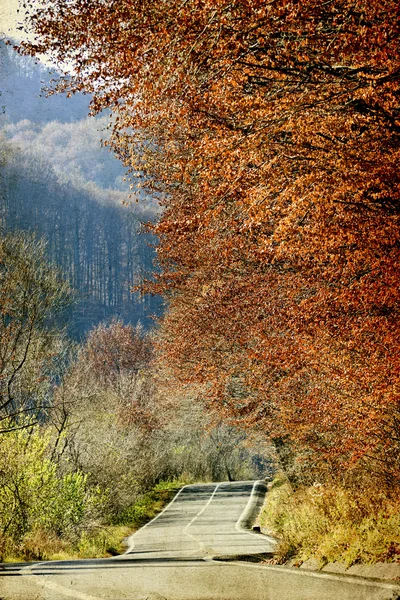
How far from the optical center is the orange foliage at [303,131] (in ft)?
28.3

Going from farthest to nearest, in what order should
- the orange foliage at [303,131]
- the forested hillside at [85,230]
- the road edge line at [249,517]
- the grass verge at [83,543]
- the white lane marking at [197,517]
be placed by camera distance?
the forested hillside at [85,230]
the road edge line at [249,517]
the white lane marking at [197,517]
the grass verge at [83,543]
the orange foliage at [303,131]

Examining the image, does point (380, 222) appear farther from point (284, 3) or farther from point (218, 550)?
point (218, 550)

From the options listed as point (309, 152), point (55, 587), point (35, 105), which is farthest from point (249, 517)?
point (35, 105)

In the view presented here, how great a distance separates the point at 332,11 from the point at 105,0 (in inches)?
139

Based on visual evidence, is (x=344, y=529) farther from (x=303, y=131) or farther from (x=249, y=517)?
(x=249, y=517)

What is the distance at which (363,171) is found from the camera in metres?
10.3

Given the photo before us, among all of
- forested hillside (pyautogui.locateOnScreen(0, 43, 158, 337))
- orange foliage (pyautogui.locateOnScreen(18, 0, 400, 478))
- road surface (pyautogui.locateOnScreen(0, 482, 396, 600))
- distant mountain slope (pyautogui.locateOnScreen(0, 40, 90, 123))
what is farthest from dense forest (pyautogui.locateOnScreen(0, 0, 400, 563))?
distant mountain slope (pyautogui.locateOnScreen(0, 40, 90, 123))

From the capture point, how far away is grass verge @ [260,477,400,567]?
9.55 meters

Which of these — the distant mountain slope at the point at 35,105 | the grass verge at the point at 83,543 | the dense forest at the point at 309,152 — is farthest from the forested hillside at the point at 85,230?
the dense forest at the point at 309,152

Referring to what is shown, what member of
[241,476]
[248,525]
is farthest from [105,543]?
[241,476]

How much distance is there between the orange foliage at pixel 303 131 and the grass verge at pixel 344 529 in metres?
0.86

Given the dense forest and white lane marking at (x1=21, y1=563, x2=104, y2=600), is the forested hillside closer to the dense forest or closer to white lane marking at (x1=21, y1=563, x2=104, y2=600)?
the dense forest

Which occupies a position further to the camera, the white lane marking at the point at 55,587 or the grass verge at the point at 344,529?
the grass verge at the point at 344,529

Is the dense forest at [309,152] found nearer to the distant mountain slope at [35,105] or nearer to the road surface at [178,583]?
the road surface at [178,583]
